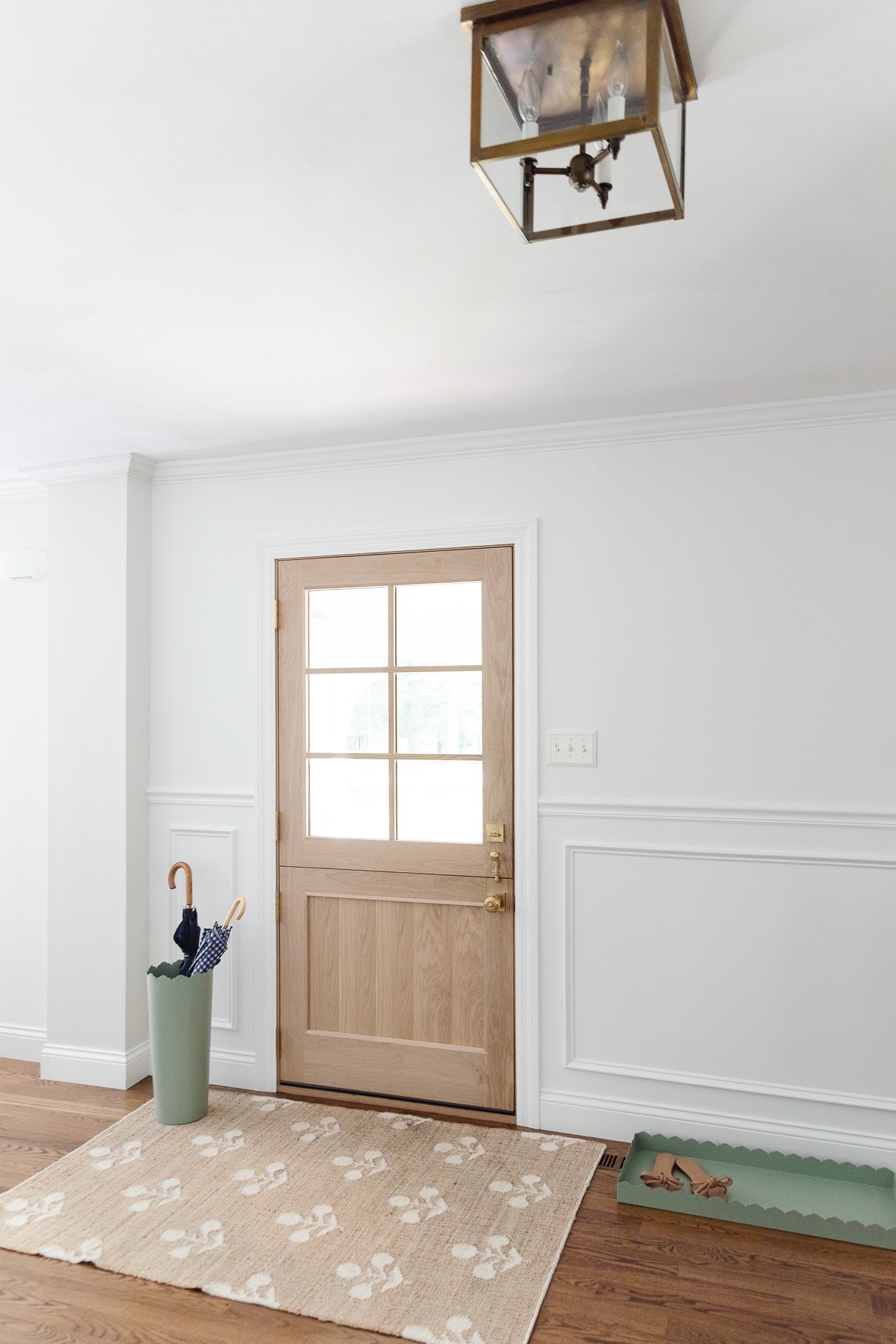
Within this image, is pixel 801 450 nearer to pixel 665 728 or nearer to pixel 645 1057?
pixel 665 728

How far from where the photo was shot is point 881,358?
109 inches

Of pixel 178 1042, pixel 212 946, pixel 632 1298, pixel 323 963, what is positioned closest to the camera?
pixel 632 1298

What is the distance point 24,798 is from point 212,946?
128 centimetres

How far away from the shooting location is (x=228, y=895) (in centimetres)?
381

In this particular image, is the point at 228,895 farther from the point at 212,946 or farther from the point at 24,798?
the point at 24,798

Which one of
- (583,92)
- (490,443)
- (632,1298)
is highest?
(490,443)

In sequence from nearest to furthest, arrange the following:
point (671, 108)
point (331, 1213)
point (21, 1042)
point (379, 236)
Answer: point (671, 108) < point (379, 236) < point (331, 1213) < point (21, 1042)

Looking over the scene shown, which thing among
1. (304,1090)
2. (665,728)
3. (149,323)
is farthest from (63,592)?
(665,728)

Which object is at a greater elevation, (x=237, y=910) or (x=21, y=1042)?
(x=237, y=910)

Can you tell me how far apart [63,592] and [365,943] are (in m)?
1.85

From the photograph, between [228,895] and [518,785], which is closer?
[518,785]

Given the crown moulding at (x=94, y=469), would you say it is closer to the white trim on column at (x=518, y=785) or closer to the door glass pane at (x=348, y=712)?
the white trim on column at (x=518, y=785)

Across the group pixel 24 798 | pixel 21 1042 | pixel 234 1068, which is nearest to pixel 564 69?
pixel 234 1068

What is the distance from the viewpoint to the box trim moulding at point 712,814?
9.96 feet
